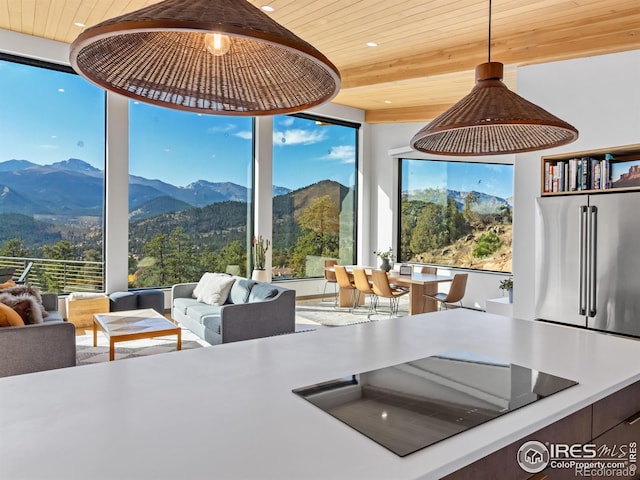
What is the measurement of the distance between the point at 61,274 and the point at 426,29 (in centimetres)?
570

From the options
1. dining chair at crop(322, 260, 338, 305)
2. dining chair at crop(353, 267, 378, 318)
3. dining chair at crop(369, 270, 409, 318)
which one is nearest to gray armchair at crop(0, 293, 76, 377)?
dining chair at crop(369, 270, 409, 318)

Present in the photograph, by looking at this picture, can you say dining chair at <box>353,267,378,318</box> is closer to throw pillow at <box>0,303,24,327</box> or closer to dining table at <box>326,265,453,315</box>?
dining table at <box>326,265,453,315</box>

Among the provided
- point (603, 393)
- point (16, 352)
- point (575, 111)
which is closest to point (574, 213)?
point (575, 111)

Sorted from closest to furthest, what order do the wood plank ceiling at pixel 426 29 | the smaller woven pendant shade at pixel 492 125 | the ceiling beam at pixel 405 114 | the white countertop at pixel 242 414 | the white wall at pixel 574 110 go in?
the white countertop at pixel 242 414
the smaller woven pendant shade at pixel 492 125
the white wall at pixel 574 110
the wood plank ceiling at pixel 426 29
the ceiling beam at pixel 405 114

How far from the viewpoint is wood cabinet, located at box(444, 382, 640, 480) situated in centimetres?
109

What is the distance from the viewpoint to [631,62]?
375cm

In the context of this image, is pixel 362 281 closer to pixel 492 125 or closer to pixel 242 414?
pixel 492 125

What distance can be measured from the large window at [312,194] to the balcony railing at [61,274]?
3.04 metres

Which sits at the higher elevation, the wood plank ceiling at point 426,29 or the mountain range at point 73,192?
the wood plank ceiling at point 426,29

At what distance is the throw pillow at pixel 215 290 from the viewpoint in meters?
5.66

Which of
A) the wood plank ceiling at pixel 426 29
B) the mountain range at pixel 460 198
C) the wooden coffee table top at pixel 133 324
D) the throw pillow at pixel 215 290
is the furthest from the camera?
the mountain range at pixel 460 198

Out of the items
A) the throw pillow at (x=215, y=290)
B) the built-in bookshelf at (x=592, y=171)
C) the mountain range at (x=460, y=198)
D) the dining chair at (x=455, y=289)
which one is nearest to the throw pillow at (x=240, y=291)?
the throw pillow at (x=215, y=290)

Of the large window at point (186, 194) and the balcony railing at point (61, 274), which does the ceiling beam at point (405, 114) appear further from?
the balcony railing at point (61, 274)

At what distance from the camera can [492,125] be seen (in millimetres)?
1676
